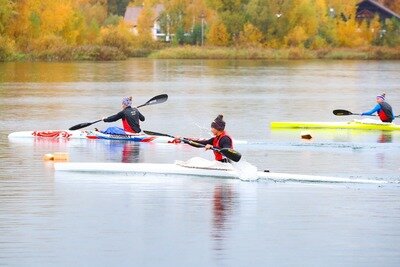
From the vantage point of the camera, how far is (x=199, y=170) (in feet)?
67.2

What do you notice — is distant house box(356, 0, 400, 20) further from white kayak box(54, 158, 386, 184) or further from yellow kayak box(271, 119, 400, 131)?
white kayak box(54, 158, 386, 184)

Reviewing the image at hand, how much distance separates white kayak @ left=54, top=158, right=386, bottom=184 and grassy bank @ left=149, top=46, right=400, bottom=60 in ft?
277

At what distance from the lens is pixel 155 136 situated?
25.9 metres

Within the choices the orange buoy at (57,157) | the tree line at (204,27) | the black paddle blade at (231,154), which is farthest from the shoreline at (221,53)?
the black paddle blade at (231,154)

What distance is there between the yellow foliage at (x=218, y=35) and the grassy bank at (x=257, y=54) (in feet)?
8.73

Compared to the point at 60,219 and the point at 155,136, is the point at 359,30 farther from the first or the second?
the point at 60,219

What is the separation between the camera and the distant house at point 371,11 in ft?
427

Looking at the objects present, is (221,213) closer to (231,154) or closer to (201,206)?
(201,206)

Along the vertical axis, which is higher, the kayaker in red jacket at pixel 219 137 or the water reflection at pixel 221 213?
the kayaker in red jacket at pixel 219 137

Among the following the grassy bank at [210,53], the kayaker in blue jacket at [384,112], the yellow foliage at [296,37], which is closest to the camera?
the kayaker in blue jacket at [384,112]

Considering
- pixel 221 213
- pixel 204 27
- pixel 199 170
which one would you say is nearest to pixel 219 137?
pixel 199 170

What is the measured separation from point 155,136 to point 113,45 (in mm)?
77556

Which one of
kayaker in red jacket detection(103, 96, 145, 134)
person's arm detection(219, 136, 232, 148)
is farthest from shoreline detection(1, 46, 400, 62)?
person's arm detection(219, 136, 232, 148)

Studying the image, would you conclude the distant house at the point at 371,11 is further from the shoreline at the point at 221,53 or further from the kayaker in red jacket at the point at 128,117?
the kayaker in red jacket at the point at 128,117
